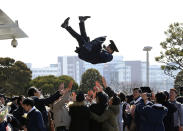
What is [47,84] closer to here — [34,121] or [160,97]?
[160,97]

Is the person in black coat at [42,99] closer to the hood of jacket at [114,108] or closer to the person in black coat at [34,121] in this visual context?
the person in black coat at [34,121]

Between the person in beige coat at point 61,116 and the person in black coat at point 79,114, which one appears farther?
the person in beige coat at point 61,116

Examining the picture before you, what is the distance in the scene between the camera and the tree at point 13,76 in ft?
129

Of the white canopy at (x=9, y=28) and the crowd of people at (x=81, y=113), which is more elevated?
the white canopy at (x=9, y=28)

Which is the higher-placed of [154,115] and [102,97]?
[102,97]

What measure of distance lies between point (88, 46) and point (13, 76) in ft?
113

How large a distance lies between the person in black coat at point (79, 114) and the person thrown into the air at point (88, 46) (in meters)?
0.82

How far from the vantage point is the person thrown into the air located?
7070 millimetres

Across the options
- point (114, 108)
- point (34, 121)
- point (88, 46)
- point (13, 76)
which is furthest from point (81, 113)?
point (13, 76)

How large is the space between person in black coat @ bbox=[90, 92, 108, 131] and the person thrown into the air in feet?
2.76

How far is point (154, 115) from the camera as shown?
7.05 metres

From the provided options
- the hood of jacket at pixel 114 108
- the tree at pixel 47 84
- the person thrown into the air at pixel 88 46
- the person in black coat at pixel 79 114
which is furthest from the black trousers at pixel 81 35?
the tree at pixel 47 84

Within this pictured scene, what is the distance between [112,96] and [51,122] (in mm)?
1397

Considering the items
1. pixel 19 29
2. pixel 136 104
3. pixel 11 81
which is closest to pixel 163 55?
pixel 19 29
